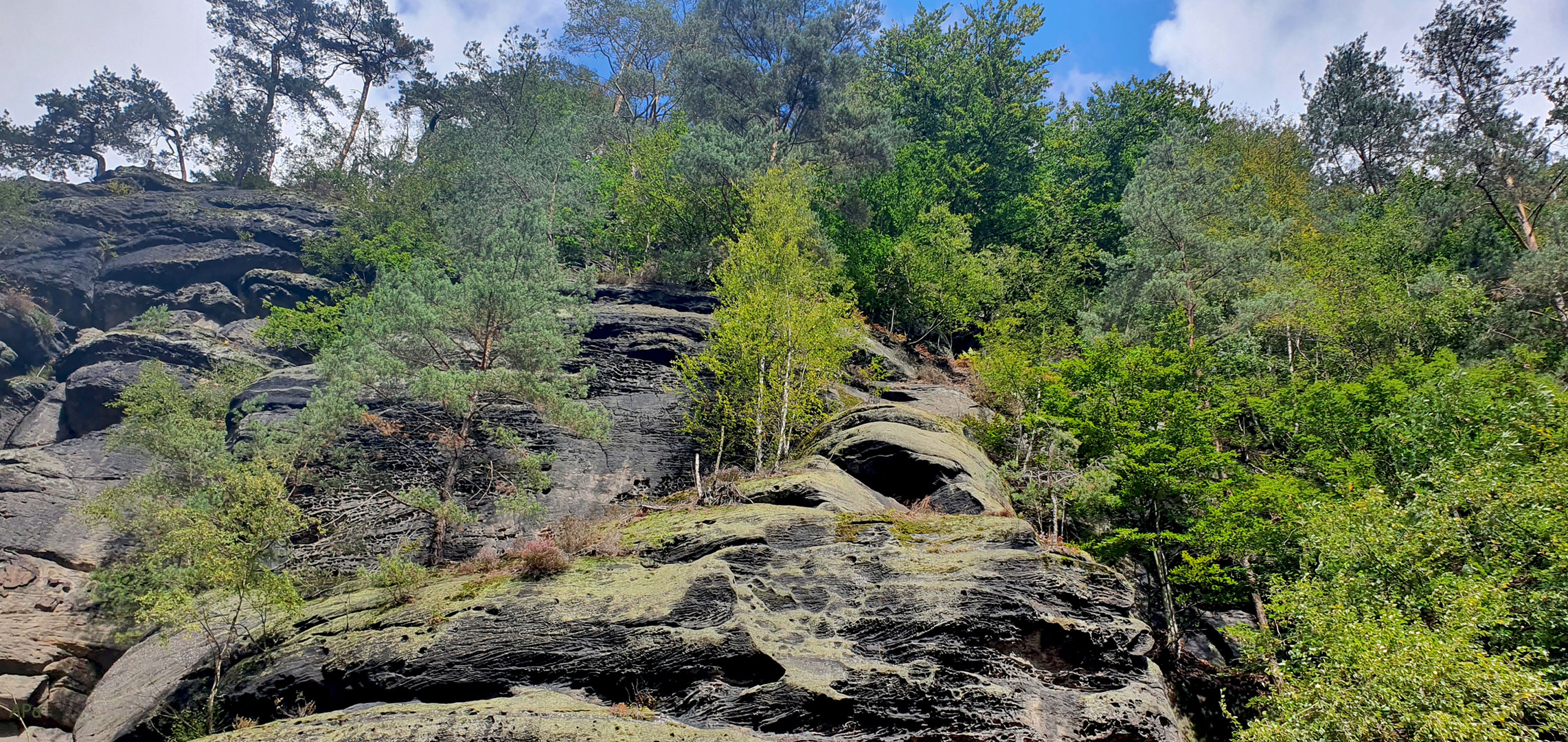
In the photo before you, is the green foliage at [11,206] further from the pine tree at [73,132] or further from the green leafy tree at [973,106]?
the green leafy tree at [973,106]

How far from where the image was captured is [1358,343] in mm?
23109

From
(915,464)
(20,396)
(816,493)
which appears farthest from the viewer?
(20,396)

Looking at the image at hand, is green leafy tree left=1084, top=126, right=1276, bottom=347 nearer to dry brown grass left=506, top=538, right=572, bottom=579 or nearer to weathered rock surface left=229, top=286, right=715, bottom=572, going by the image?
weathered rock surface left=229, top=286, right=715, bottom=572

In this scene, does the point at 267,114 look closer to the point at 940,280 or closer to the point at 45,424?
the point at 45,424

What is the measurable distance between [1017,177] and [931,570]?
29.8 meters

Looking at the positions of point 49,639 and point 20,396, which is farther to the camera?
point 20,396

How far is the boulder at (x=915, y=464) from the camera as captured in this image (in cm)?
1691

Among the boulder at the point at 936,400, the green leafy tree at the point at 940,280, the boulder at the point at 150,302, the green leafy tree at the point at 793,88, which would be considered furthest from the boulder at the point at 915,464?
the boulder at the point at 150,302

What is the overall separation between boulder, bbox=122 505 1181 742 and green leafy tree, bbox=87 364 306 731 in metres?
1.11

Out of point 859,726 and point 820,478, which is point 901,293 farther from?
point 859,726

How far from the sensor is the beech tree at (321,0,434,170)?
43.8 meters

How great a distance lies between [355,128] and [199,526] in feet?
121

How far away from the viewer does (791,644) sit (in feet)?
38.0

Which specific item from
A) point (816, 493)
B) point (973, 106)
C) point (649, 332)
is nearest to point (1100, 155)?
point (973, 106)
